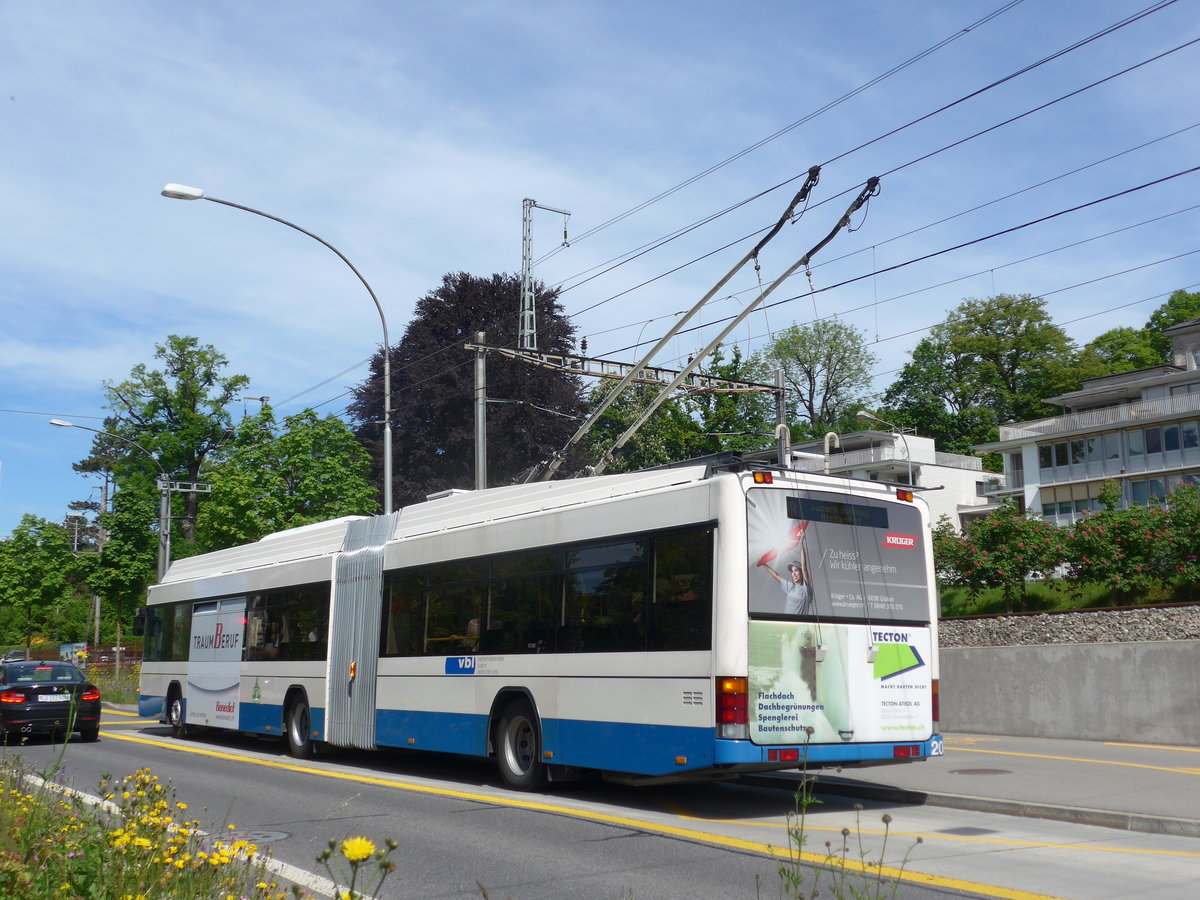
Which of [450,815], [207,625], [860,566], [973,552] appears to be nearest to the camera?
[450,815]

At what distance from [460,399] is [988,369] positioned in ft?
162

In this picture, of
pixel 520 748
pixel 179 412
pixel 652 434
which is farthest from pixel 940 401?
pixel 520 748

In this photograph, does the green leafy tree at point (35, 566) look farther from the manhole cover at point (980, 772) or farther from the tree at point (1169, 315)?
the tree at point (1169, 315)

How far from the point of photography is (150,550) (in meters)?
43.5

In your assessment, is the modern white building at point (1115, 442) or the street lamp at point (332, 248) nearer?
the street lamp at point (332, 248)

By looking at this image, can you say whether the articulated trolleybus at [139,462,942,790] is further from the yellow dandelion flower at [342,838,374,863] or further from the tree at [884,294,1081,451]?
the tree at [884,294,1081,451]

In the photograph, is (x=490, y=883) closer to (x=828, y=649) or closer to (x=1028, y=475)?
(x=828, y=649)

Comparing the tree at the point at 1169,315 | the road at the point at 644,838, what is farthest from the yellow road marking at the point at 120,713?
the tree at the point at 1169,315

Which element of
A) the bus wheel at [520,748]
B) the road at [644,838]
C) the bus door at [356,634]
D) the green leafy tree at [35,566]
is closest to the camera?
the road at [644,838]

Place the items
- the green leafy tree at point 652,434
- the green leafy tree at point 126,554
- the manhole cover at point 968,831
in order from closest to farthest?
the manhole cover at point 968,831, the green leafy tree at point 126,554, the green leafy tree at point 652,434

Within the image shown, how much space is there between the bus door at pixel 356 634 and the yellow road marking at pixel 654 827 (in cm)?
75

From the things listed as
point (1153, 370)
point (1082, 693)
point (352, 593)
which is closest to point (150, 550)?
point (352, 593)

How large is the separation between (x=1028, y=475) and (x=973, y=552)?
1637 inches

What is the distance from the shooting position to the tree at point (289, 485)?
34.2m
